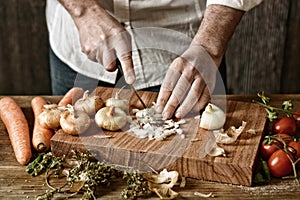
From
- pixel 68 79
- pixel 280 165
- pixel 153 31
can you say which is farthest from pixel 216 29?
pixel 68 79

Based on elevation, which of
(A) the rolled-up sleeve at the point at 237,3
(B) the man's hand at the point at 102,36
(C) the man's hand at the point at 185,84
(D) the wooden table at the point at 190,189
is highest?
(A) the rolled-up sleeve at the point at 237,3

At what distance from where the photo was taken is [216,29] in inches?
63.5

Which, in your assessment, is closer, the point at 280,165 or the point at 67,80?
the point at 280,165

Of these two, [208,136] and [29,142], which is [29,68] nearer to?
[29,142]

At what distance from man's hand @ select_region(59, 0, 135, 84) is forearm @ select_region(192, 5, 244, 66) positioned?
203 millimetres

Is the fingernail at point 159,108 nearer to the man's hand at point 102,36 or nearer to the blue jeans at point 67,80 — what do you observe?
the man's hand at point 102,36

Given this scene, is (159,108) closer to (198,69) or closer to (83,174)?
(198,69)

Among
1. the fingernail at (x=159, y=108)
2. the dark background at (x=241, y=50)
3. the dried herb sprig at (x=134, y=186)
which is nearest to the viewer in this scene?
the dried herb sprig at (x=134, y=186)

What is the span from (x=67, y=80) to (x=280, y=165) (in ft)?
2.55

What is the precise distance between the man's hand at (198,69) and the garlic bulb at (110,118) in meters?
0.11

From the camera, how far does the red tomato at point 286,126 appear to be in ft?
5.17

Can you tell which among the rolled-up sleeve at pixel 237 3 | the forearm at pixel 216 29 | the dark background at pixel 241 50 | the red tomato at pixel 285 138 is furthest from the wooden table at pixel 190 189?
the dark background at pixel 241 50

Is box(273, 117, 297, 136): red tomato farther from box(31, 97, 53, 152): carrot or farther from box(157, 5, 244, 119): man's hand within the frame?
box(31, 97, 53, 152): carrot

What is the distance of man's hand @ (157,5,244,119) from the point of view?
1549 millimetres
